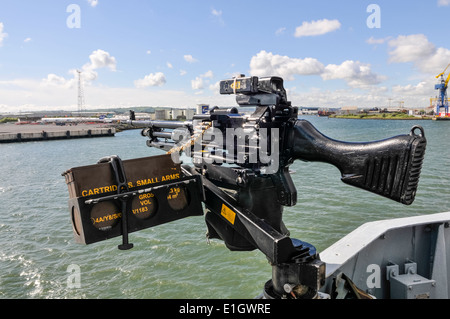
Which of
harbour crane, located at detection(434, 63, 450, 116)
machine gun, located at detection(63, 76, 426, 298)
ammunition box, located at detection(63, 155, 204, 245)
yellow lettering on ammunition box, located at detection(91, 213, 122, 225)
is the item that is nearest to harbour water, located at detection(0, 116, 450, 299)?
machine gun, located at detection(63, 76, 426, 298)

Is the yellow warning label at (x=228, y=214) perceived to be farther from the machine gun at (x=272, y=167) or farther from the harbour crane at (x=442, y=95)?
the harbour crane at (x=442, y=95)

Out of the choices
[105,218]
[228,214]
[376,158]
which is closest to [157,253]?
[228,214]

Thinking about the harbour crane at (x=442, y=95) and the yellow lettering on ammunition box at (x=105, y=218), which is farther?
the harbour crane at (x=442, y=95)

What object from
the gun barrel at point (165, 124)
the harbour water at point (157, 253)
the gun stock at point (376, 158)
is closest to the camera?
the gun stock at point (376, 158)

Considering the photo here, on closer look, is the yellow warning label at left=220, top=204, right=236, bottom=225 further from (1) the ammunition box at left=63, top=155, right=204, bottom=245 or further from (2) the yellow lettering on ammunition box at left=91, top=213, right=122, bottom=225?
(2) the yellow lettering on ammunition box at left=91, top=213, right=122, bottom=225

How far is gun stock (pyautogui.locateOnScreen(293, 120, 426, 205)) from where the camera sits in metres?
2.63

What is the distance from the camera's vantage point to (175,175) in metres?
3.28

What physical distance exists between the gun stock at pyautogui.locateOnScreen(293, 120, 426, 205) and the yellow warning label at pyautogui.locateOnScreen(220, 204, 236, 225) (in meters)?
0.84

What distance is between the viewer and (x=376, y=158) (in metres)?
2.78

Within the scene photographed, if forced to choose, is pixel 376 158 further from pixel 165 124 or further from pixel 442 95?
pixel 442 95

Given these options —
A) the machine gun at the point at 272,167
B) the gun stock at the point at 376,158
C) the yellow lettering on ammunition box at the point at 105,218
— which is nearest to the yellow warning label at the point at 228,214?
the machine gun at the point at 272,167

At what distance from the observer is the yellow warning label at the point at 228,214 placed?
3322 millimetres

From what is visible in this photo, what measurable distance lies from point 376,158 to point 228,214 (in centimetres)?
142

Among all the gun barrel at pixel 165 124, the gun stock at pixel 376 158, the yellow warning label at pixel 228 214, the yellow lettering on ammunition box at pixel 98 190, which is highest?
the gun barrel at pixel 165 124
